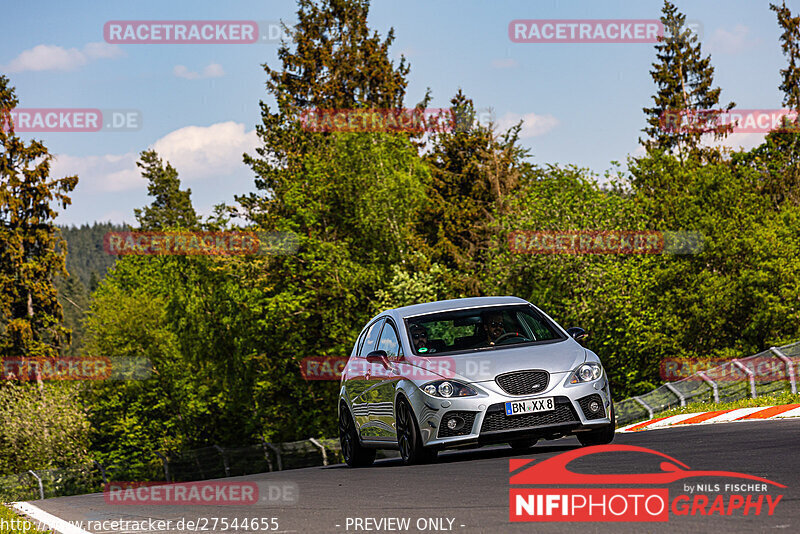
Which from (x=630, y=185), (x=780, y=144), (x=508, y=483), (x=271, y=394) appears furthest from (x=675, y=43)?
(x=508, y=483)

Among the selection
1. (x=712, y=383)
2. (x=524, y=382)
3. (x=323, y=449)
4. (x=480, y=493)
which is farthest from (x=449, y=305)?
(x=323, y=449)

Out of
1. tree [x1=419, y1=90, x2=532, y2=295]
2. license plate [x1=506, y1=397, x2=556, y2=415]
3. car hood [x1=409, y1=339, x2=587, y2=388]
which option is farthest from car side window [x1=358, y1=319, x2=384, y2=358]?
tree [x1=419, y1=90, x2=532, y2=295]

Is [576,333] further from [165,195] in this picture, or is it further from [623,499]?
[165,195]

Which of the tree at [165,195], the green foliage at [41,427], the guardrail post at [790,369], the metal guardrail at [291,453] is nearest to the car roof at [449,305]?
the guardrail post at [790,369]

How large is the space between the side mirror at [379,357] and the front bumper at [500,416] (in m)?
1.11

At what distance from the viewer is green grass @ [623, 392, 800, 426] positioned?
59.9ft

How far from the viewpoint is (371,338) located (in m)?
13.3

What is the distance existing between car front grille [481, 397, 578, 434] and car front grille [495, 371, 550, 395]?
0.57 feet

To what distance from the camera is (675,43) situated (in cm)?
6512

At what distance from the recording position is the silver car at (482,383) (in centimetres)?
1054

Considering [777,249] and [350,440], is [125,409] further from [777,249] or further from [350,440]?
[350,440]

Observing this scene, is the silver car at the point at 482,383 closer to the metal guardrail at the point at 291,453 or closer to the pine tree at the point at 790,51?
the metal guardrail at the point at 291,453

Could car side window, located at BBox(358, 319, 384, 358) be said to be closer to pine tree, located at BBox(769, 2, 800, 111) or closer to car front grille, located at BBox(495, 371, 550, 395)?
car front grille, located at BBox(495, 371, 550, 395)

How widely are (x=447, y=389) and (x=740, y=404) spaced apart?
10.5 metres
